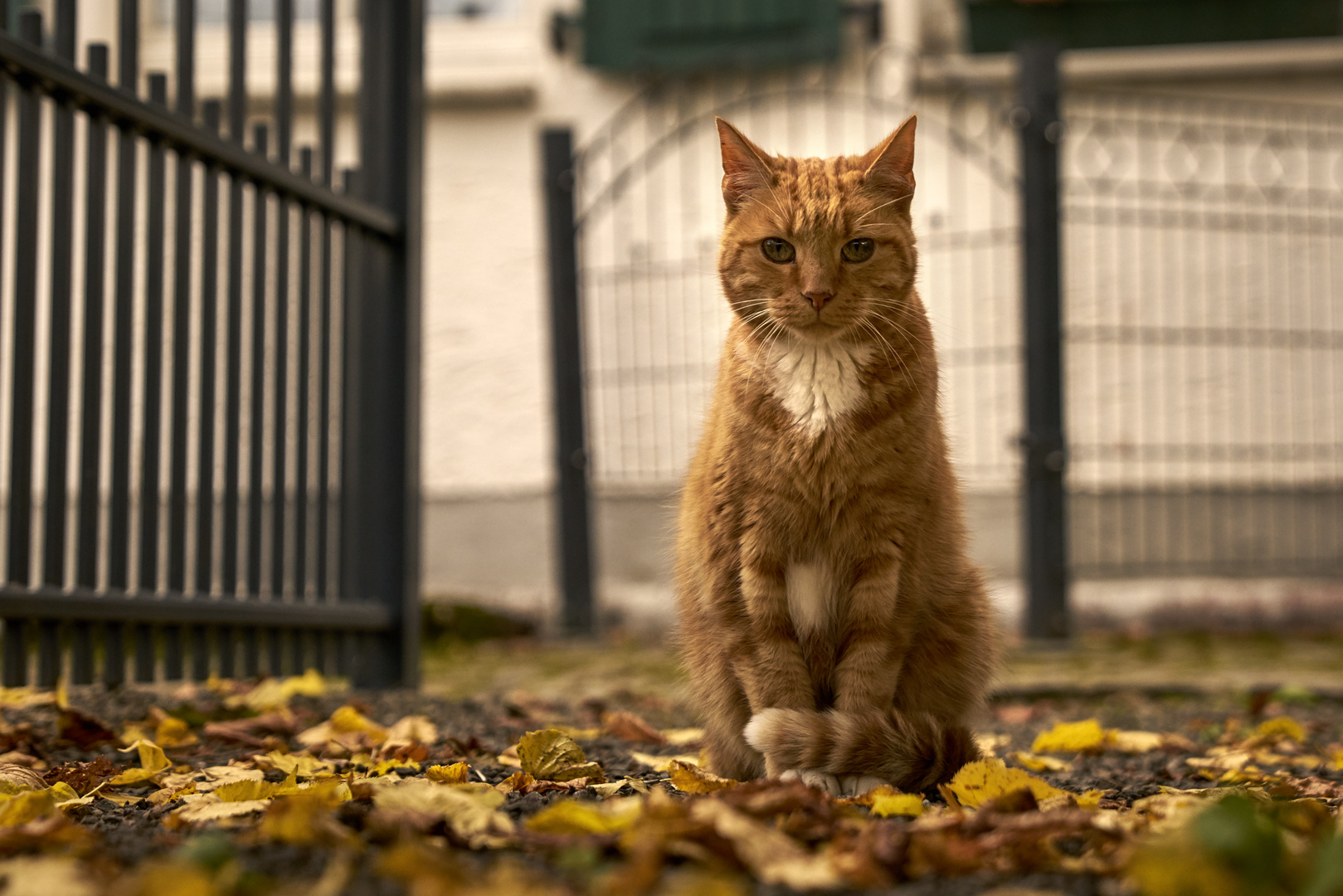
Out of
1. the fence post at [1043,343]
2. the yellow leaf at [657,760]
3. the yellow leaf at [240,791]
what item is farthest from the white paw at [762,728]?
the fence post at [1043,343]

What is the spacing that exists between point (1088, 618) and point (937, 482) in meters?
5.15

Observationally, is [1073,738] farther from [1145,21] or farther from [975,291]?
[1145,21]

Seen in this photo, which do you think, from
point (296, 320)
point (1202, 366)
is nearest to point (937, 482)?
point (296, 320)

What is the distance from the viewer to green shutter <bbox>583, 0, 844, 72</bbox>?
293 inches

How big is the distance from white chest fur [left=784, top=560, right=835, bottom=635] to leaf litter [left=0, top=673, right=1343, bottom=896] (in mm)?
295

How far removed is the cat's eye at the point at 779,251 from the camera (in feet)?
6.75

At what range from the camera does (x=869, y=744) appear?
186 centimetres

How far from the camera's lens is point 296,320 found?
3494 mm

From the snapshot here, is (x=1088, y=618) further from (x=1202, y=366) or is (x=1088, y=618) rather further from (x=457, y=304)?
(x=457, y=304)

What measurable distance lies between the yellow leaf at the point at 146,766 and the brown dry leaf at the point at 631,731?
1.03 metres

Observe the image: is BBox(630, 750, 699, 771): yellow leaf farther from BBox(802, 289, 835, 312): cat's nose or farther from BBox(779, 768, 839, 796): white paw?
BBox(802, 289, 835, 312): cat's nose

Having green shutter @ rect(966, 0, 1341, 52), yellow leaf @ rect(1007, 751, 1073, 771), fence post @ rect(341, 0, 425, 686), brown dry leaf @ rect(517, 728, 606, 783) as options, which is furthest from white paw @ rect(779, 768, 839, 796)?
green shutter @ rect(966, 0, 1341, 52)

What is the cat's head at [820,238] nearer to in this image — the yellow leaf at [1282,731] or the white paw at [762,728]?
the white paw at [762,728]

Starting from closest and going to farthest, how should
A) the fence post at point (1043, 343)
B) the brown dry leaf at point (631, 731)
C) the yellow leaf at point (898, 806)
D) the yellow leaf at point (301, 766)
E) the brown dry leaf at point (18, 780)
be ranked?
the yellow leaf at point (898, 806) < the brown dry leaf at point (18, 780) < the yellow leaf at point (301, 766) < the brown dry leaf at point (631, 731) < the fence post at point (1043, 343)
